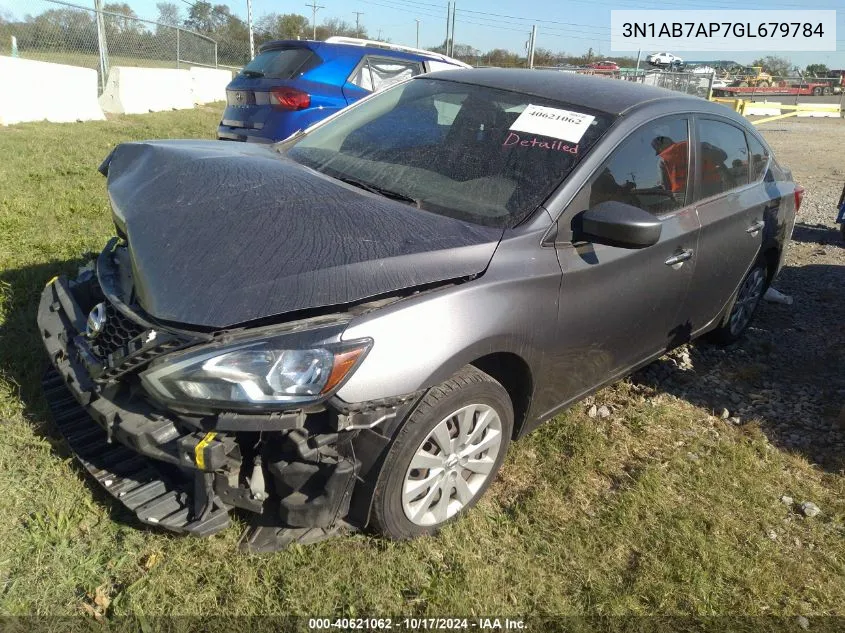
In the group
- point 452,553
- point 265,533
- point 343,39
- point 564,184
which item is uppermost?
point 343,39

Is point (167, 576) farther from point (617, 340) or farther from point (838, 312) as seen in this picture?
point (838, 312)

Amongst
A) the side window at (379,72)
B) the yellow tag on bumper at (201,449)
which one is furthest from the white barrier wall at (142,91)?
the yellow tag on bumper at (201,449)

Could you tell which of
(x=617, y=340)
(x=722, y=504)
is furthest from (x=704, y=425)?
(x=617, y=340)

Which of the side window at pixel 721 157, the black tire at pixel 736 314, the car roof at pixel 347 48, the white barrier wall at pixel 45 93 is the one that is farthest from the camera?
the white barrier wall at pixel 45 93

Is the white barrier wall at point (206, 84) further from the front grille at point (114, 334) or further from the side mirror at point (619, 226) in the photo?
the side mirror at point (619, 226)

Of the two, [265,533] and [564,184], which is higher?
[564,184]

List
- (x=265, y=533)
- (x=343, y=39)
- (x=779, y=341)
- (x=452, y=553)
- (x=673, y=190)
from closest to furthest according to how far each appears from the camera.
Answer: (x=265, y=533) → (x=452, y=553) → (x=673, y=190) → (x=779, y=341) → (x=343, y=39)

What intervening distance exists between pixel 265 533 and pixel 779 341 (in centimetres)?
415

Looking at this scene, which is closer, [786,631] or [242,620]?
[242,620]

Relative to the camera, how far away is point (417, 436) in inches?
89.3

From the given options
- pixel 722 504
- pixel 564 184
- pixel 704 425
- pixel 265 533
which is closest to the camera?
pixel 265 533

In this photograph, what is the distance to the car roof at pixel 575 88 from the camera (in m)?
3.13

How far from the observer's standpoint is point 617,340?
10.2 ft

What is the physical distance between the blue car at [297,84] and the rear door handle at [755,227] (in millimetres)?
3741
